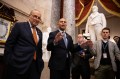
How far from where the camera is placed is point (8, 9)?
333cm

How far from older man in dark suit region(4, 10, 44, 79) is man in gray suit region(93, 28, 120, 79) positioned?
4.12 ft

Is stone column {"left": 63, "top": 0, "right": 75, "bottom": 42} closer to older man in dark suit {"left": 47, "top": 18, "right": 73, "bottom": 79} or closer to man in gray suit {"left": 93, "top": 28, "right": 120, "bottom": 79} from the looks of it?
man in gray suit {"left": 93, "top": 28, "right": 120, "bottom": 79}

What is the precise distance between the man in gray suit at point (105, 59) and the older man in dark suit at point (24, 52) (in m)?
1.26

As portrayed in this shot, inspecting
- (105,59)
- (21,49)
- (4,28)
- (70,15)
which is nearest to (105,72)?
(105,59)

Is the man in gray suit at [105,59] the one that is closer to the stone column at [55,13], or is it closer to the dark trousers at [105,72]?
the dark trousers at [105,72]

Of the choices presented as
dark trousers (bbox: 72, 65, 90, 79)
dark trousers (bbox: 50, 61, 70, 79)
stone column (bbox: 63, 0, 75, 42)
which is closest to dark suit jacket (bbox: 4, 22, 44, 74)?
dark trousers (bbox: 50, 61, 70, 79)

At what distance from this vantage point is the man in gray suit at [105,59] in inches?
119

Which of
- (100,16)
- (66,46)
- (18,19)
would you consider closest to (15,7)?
(18,19)

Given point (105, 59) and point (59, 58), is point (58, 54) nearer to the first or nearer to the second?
point (59, 58)

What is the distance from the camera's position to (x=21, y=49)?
2127 mm

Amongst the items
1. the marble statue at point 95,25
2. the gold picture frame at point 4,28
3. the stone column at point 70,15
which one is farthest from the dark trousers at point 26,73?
the marble statue at point 95,25

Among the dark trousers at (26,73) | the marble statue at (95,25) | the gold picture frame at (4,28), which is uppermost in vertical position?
the marble statue at (95,25)

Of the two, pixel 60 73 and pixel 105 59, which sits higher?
pixel 105 59

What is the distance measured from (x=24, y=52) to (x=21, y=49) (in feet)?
0.18
